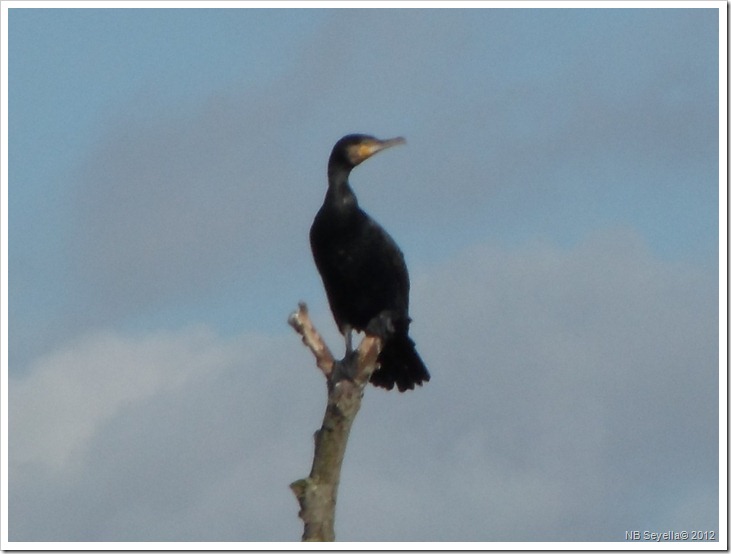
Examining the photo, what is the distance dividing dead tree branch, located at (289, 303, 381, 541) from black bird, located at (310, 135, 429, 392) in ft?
4.90

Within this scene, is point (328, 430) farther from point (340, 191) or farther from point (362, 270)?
point (340, 191)

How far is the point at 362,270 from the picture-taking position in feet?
42.8

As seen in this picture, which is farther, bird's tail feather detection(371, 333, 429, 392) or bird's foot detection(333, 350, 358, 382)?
bird's tail feather detection(371, 333, 429, 392)

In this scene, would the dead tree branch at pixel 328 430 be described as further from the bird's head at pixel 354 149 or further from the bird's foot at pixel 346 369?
the bird's head at pixel 354 149

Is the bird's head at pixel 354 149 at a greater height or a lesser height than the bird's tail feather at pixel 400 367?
greater

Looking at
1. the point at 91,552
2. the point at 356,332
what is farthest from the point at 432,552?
the point at 356,332

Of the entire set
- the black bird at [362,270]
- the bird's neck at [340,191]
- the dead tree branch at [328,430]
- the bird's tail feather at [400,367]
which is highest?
the bird's neck at [340,191]

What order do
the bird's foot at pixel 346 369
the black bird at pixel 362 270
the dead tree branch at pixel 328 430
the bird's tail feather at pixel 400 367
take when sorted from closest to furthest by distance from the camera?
the dead tree branch at pixel 328 430 < the bird's foot at pixel 346 369 < the black bird at pixel 362 270 < the bird's tail feather at pixel 400 367

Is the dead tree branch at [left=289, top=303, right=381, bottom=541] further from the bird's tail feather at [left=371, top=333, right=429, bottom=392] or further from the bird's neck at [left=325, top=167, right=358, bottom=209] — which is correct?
the bird's neck at [left=325, top=167, right=358, bottom=209]

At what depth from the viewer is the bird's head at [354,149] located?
1323 centimetres

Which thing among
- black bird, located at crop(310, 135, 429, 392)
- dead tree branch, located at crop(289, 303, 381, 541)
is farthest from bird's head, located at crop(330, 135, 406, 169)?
dead tree branch, located at crop(289, 303, 381, 541)

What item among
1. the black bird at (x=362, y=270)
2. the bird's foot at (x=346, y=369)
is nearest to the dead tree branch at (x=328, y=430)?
the bird's foot at (x=346, y=369)

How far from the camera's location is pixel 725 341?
1219cm

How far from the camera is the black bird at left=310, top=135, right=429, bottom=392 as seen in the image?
13.0m
